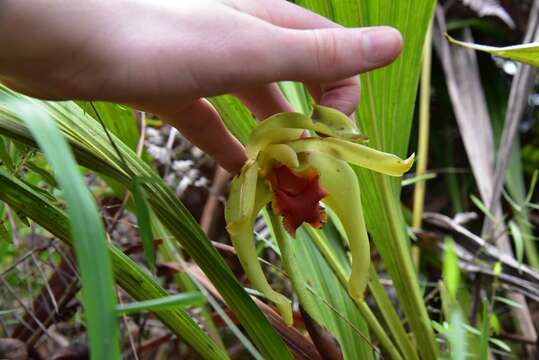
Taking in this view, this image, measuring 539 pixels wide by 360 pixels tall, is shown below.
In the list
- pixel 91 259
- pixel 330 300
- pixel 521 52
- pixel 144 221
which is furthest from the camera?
pixel 330 300

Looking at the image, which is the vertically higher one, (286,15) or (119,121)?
(286,15)

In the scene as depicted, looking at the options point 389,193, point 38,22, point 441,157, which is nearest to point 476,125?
point 441,157

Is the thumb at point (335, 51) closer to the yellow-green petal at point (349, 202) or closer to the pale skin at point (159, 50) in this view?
the pale skin at point (159, 50)

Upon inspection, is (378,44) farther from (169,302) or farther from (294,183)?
(169,302)

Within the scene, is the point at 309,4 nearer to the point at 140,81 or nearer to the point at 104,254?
the point at 140,81

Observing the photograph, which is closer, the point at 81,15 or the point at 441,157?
the point at 81,15

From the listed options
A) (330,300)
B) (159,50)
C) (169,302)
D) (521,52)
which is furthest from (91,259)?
(330,300)
